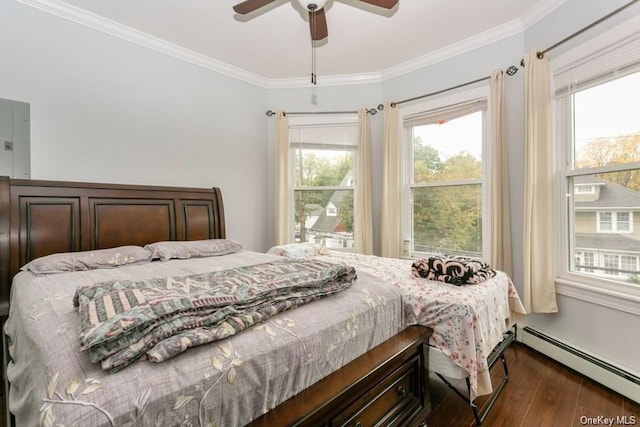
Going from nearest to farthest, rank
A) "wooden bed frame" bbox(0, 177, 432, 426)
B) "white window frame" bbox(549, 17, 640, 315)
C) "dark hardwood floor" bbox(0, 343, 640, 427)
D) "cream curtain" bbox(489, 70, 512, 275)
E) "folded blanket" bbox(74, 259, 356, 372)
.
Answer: "folded blanket" bbox(74, 259, 356, 372), "wooden bed frame" bbox(0, 177, 432, 426), "dark hardwood floor" bbox(0, 343, 640, 427), "white window frame" bbox(549, 17, 640, 315), "cream curtain" bbox(489, 70, 512, 275)

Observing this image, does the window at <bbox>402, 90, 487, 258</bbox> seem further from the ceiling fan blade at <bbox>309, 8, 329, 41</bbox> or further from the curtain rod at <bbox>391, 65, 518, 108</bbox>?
the ceiling fan blade at <bbox>309, 8, 329, 41</bbox>

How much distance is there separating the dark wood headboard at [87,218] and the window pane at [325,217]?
43.8 inches

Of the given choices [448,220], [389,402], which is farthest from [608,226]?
[389,402]

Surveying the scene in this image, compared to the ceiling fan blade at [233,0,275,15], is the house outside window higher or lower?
lower

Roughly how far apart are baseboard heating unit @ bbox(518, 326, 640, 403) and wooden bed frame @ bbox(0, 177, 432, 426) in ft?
4.57

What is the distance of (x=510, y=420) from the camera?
5.48 ft

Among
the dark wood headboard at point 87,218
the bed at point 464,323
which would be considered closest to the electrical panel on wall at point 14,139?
the dark wood headboard at point 87,218

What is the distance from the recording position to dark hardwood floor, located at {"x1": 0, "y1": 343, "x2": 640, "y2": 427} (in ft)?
5.47

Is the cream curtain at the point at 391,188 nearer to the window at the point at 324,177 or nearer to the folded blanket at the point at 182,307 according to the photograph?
the window at the point at 324,177

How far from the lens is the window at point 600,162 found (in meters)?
1.96

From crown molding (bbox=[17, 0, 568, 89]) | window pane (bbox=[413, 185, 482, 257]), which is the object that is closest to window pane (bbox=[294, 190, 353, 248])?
window pane (bbox=[413, 185, 482, 257])

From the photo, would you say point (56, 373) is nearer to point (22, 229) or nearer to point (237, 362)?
point (237, 362)

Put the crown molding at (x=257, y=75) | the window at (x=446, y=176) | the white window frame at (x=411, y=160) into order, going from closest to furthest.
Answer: the crown molding at (x=257, y=75), the white window frame at (x=411, y=160), the window at (x=446, y=176)

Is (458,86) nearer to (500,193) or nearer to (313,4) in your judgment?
(500,193)
